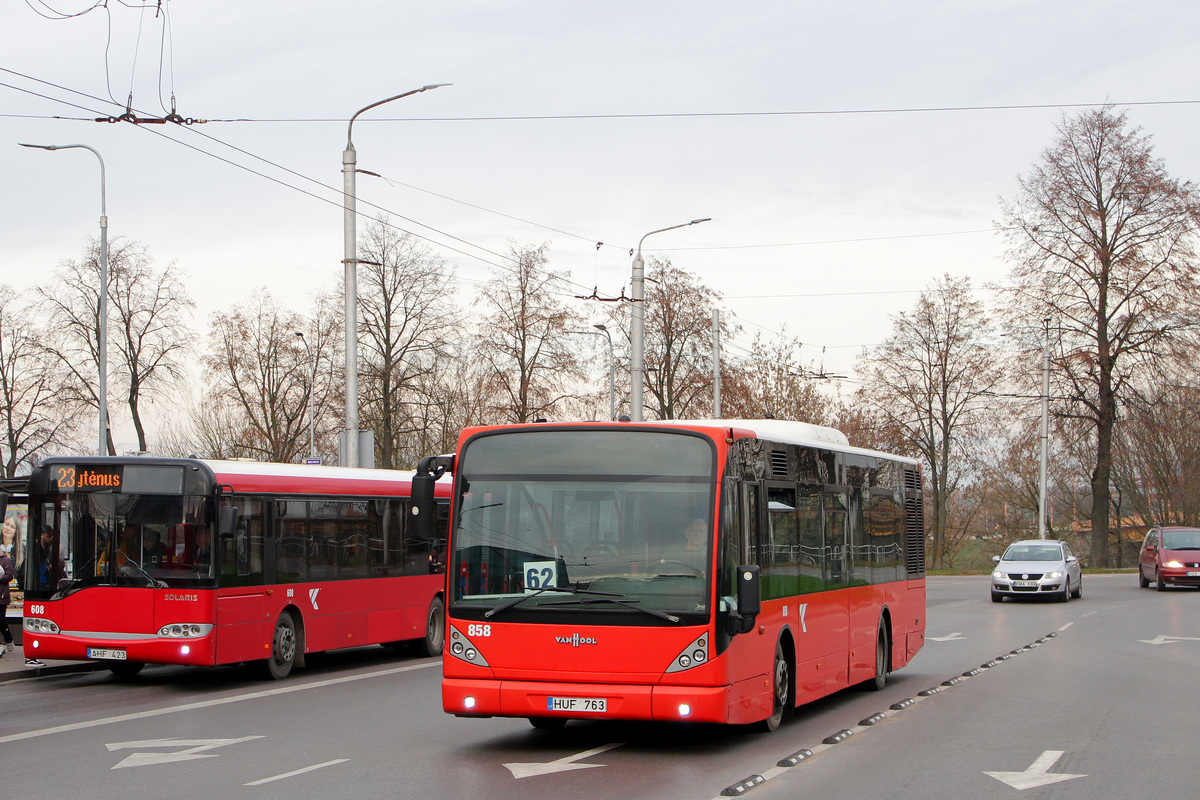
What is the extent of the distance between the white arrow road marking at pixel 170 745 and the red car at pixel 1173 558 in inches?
1223

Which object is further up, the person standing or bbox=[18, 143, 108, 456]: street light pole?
bbox=[18, 143, 108, 456]: street light pole

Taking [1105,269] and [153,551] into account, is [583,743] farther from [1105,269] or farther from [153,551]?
[1105,269]

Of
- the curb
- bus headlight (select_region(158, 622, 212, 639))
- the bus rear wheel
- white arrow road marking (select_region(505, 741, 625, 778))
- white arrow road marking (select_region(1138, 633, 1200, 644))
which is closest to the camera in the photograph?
white arrow road marking (select_region(505, 741, 625, 778))

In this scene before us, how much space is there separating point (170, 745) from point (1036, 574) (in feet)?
80.9

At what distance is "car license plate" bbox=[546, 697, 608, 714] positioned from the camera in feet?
30.9

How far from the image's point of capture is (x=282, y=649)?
1634 cm

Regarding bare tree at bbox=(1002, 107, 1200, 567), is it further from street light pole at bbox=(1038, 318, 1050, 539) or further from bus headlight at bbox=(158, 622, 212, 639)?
bus headlight at bbox=(158, 622, 212, 639)

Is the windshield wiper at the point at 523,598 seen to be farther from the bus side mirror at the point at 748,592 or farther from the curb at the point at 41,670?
the curb at the point at 41,670

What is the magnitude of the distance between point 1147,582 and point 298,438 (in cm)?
3193

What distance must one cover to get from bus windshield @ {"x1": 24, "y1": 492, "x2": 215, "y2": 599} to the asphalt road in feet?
4.24

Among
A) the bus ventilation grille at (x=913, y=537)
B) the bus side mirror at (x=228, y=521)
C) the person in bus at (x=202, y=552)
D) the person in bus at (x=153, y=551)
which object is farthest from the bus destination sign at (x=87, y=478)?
the bus ventilation grille at (x=913, y=537)

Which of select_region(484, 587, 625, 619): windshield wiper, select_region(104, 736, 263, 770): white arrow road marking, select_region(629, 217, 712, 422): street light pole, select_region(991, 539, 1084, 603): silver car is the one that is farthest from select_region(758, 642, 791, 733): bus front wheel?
select_region(991, 539, 1084, 603): silver car

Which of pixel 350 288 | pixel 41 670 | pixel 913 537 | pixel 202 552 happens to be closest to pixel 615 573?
pixel 202 552

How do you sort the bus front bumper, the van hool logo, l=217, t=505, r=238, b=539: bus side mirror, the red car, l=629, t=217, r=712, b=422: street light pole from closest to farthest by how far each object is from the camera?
1. the bus front bumper
2. the van hool logo
3. l=217, t=505, r=238, b=539: bus side mirror
4. l=629, t=217, r=712, b=422: street light pole
5. the red car
